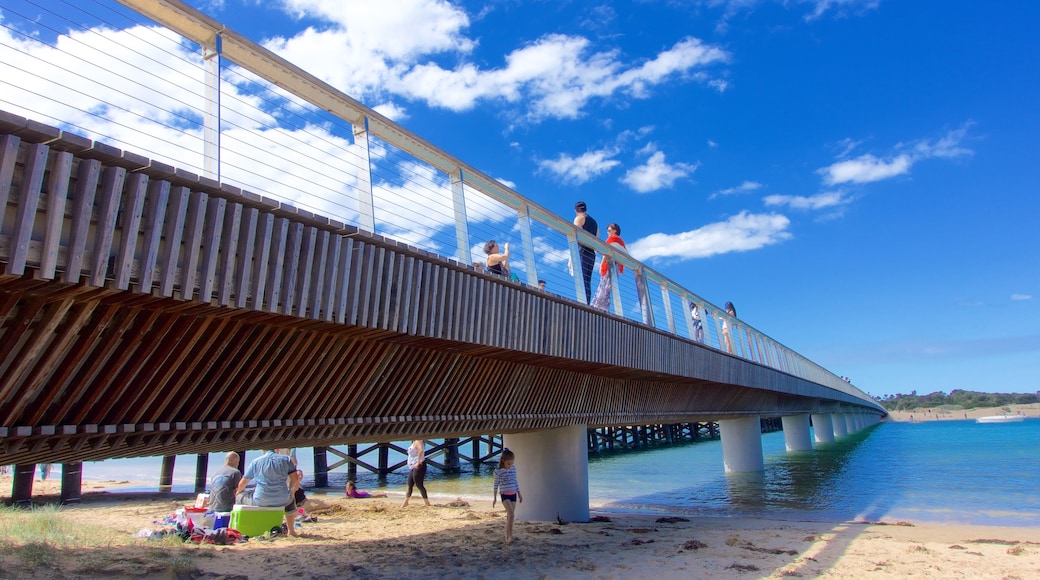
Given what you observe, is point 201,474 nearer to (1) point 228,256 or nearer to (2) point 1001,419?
(1) point 228,256

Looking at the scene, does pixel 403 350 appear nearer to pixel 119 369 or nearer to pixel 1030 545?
pixel 119 369

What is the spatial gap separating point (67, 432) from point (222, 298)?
142 cm

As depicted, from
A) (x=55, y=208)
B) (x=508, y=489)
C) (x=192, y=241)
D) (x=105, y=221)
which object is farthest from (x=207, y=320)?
(x=508, y=489)

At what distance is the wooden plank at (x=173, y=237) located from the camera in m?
4.30

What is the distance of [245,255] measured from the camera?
4.82 metres

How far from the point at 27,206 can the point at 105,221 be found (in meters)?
0.42

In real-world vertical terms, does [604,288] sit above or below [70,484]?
above

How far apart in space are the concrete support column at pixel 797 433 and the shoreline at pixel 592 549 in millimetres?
27416

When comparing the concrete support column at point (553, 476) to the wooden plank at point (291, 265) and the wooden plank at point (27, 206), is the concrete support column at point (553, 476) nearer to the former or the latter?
the wooden plank at point (291, 265)

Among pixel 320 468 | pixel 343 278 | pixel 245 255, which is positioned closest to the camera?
pixel 245 255

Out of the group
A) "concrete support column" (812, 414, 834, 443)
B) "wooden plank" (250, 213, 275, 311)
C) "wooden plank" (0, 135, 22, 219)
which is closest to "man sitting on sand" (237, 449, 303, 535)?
"wooden plank" (250, 213, 275, 311)

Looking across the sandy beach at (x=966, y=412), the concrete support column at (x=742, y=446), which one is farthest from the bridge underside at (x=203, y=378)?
the sandy beach at (x=966, y=412)

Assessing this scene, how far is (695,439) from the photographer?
51062mm

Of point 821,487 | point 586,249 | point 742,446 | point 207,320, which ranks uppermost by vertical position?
point 586,249
